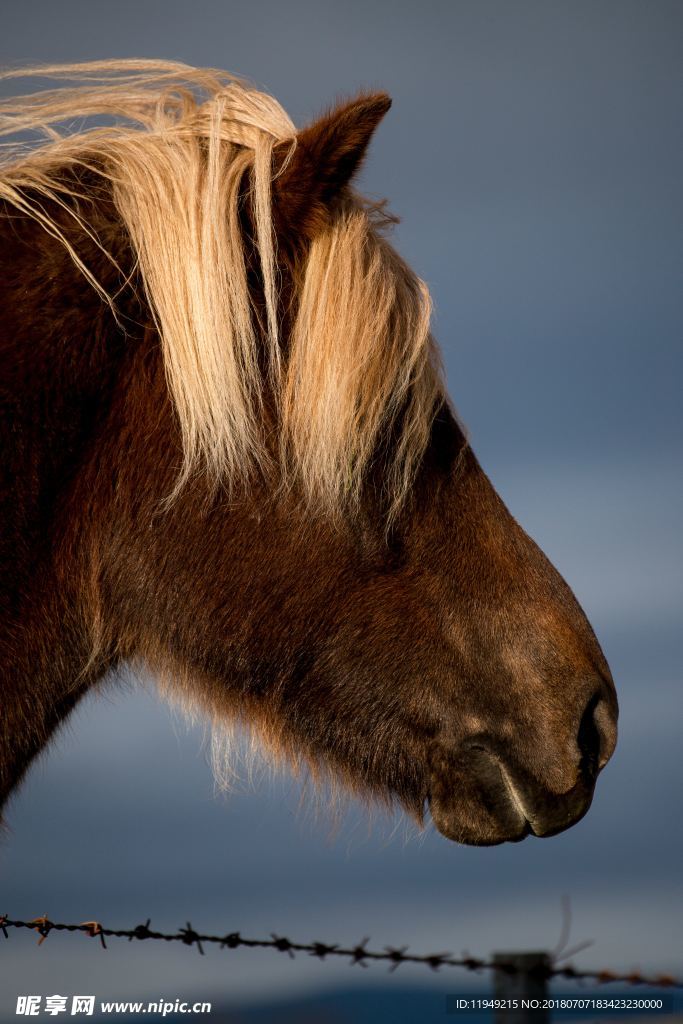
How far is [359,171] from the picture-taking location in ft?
9.89

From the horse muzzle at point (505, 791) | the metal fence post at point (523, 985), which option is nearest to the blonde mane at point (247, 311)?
the horse muzzle at point (505, 791)

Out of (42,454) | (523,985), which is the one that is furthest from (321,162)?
(523,985)

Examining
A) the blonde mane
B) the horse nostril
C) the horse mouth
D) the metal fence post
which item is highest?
the blonde mane

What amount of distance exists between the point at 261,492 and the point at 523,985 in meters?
1.41

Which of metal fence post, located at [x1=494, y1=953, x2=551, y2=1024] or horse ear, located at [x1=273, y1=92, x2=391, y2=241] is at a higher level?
horse ear, located at [x1=273, y1=92, x2=391, y2=241]

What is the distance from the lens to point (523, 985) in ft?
7.28

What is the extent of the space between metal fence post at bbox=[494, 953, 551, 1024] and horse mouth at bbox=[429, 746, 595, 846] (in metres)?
0.67

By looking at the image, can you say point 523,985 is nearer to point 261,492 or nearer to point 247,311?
point 261,492

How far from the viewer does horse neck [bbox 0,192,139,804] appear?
2.71 m

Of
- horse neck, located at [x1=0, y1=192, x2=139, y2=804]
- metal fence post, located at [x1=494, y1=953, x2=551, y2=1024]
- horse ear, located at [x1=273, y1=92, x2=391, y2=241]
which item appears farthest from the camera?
horse ear, located at [x1=273, y1=92, x2=391, y2=241]

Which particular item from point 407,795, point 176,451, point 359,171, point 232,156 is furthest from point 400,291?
point 407,795

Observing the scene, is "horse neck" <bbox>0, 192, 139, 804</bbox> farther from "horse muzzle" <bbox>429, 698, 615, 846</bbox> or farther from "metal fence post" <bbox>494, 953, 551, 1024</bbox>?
"metal fence post" <bbox>494, 953, 551, 1024</bbox>

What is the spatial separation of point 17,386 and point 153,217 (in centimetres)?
63

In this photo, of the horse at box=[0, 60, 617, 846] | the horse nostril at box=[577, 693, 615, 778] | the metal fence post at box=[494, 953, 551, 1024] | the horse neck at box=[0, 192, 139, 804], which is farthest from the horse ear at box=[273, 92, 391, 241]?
the metal fence post at box=[494, 953, 551, 1024]
